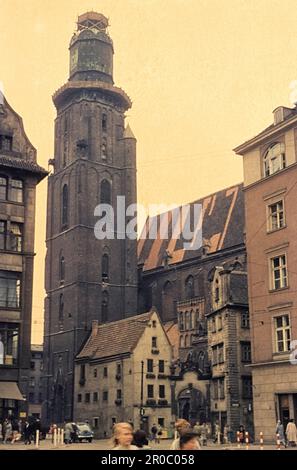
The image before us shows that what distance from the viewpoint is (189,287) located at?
3329 inches

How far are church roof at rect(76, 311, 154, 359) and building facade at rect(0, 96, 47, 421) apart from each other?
20.8m

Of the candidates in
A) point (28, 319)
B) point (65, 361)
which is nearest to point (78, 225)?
point (65, 361)

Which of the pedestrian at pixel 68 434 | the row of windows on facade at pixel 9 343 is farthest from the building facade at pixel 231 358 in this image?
the row of windows on facade at pixel 9 343

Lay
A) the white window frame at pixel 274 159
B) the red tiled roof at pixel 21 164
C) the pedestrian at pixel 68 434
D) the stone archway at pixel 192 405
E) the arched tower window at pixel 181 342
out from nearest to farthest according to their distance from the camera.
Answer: the white window frame at pixel 274 159 → the red tiled roof at pixel 21 164 → the pedestrian at pixel 68 434 → the stone archway at pixel 192 405 → the arched tower window at pixel 181 342

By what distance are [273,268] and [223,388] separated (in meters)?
14.8

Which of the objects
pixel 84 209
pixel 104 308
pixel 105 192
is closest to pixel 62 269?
pixel 104 308

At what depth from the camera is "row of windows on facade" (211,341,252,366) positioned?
53.2 m

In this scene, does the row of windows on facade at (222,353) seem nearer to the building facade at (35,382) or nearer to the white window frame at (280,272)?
the white window frame at (280,272)

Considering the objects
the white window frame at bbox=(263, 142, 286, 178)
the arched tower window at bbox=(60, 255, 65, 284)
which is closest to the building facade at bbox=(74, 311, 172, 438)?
the arched tower window at bbox=(60, 255, 65, 284)

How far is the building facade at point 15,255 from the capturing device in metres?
44.5

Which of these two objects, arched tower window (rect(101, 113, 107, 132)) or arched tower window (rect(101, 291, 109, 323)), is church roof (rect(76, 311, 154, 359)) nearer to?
arched tower window (rect(101, 291, 109, 323))

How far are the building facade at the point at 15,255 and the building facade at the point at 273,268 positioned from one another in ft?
47.1

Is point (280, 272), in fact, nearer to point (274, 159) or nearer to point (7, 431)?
point (274, 159)

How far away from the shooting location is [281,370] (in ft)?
133
